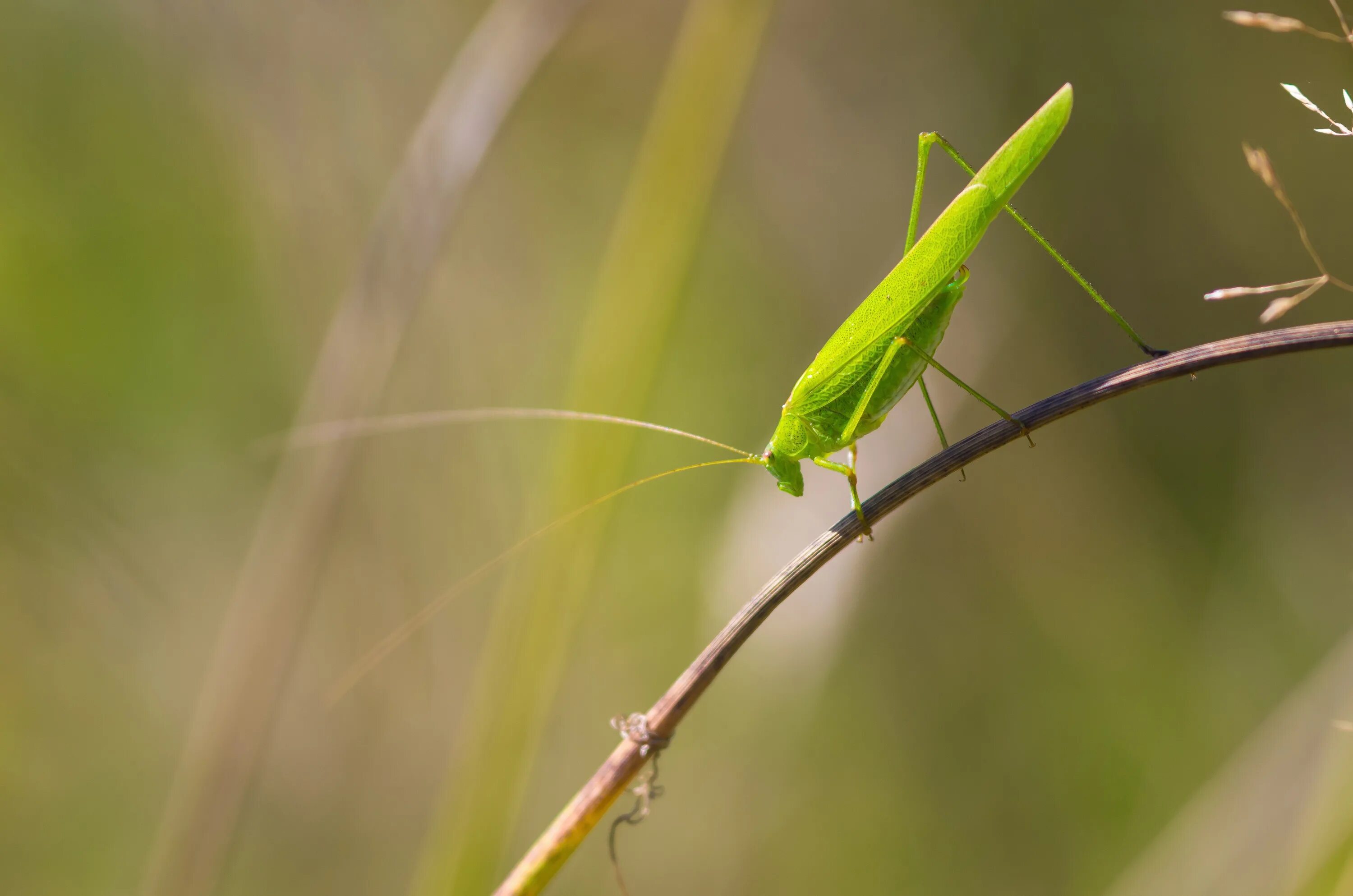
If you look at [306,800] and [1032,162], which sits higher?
[1032,162]

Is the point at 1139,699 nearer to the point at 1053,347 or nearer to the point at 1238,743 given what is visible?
the point at 1238,743

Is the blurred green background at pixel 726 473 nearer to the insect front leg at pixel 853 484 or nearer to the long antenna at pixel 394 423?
the insect front leg at pixel 853 484

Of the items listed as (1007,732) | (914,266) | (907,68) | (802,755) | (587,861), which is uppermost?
(907,68)

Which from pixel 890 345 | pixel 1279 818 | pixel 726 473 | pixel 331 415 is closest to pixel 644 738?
pixel 890 345

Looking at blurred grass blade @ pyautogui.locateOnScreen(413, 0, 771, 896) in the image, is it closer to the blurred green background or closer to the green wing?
the green wing

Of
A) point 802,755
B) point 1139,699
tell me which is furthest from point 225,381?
point 1139,699

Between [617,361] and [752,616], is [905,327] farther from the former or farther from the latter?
[752,616]

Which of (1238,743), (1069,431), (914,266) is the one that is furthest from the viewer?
(1069,431)
